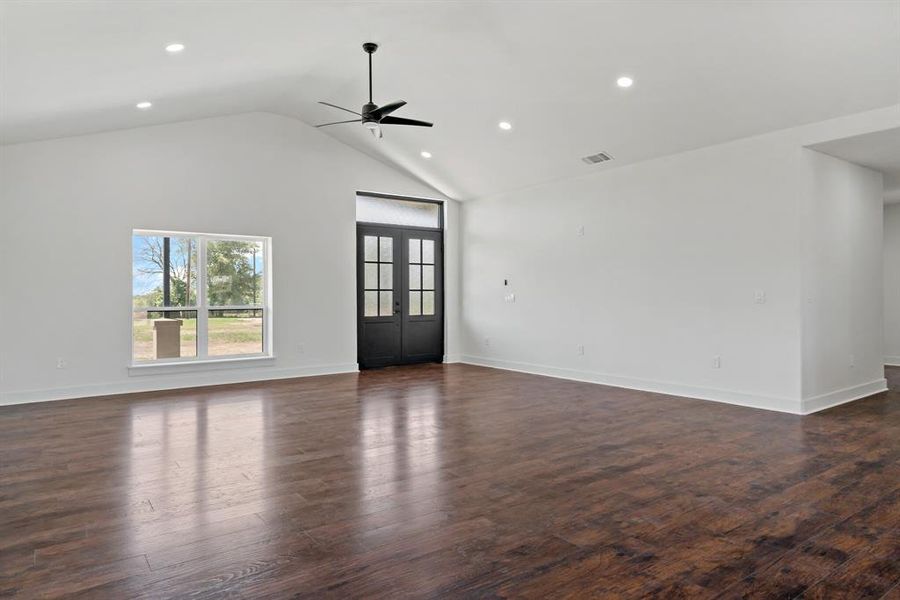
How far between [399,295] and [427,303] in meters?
0.59

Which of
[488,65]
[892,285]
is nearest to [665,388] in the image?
[488,65]

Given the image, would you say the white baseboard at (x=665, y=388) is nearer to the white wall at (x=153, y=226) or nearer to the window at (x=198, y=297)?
the white wall at (x=153, y=226)

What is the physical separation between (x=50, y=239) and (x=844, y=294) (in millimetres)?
8901

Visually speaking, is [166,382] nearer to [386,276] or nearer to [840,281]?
[386,276]

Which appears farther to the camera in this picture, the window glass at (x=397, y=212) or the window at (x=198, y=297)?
the window glass at (x=397, y=212)

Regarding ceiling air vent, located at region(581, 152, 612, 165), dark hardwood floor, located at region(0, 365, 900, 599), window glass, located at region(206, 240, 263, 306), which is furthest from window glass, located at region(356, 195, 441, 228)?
dark hardwood floor, located at region(0, 365, 900, 599)

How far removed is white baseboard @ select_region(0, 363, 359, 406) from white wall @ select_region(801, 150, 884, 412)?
6.03m

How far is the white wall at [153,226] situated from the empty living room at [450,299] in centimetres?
4

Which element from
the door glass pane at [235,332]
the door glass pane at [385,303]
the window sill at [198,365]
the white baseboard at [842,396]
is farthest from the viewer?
the door glass pane at [385,303]

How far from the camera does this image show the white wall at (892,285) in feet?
30.0

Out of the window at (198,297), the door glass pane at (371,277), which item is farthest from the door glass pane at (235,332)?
the door glass pane at (371,277)

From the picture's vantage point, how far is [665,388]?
6.73 metres

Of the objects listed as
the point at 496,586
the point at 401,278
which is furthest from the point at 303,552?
the point at 401,278

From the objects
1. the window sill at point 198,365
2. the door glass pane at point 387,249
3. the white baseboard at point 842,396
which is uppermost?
the door glass pane at point 387,249
